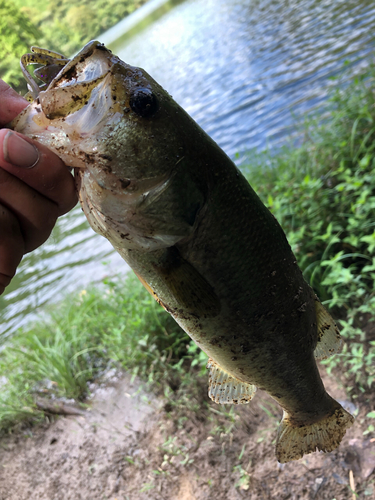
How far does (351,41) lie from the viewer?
1138 cm

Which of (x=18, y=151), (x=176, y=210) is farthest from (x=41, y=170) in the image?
Answer: (x=176, y=210)

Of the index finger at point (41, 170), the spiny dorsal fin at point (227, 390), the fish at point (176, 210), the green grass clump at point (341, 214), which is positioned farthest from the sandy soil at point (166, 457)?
the index finger at point (41, 170)

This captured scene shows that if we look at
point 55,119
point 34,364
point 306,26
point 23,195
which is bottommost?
point 306,26

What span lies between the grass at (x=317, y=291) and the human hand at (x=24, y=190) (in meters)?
2.40

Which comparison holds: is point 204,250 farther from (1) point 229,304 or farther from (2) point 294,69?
(2) point 294,69

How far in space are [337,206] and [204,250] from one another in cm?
314

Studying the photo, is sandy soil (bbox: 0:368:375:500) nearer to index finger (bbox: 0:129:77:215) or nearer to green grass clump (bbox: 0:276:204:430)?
green grass clump (bbox: 0:276:204:430)

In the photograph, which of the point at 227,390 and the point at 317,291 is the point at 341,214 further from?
the point at 227,390

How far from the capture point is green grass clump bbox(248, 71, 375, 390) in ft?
10.9

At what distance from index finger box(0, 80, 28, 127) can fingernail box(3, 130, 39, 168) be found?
32 centimetres

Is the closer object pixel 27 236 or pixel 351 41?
pixel 27 236

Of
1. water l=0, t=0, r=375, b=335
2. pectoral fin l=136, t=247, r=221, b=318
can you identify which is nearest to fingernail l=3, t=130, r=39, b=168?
pectoral fin l=136, t=247, r=221, b=318

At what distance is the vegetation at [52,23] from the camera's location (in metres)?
14.2

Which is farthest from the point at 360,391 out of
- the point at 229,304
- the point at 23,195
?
the point at 23,195
